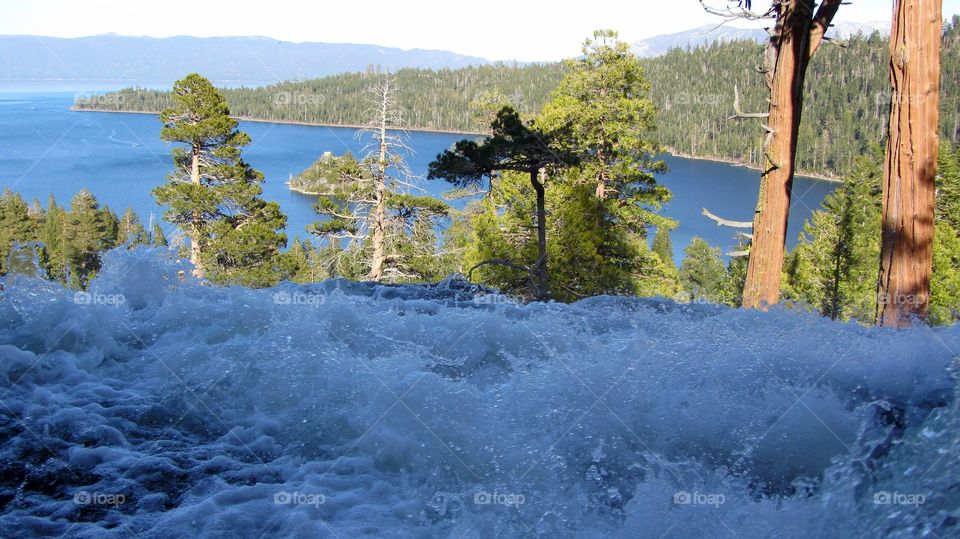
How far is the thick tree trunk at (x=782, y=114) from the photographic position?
7.20 metres

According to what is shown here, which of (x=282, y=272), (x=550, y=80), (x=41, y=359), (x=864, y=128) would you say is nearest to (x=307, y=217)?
(x=282, y=272)

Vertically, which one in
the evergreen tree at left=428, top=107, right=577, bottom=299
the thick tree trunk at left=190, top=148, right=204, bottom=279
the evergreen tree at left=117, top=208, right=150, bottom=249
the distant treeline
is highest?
the distant treeline

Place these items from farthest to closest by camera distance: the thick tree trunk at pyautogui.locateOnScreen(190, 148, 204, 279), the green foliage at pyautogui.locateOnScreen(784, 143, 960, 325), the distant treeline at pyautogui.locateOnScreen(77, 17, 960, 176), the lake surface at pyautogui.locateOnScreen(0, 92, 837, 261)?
the distant treeline at pyautogui.locateOnScreen(77, 17, 960, 176), the lake surface at pyautogui.locateOnScreen(0, 92, 837, 261), the green foliage at pyautogui.locateOnScreen(784, 143, 960, 325), the thick tree trunk at pyautogui.locateOnScreen(190, 148, 204, 279)

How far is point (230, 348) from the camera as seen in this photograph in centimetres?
452

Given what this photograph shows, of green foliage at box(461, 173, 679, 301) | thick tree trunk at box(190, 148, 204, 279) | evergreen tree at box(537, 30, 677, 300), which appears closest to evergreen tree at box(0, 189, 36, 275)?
thick tree trunk at box(190, 148, 204, 279)

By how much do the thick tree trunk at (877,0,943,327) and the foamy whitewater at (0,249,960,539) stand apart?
1458mm

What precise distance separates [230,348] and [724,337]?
11.0ft

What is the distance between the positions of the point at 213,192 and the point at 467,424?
73.5ft

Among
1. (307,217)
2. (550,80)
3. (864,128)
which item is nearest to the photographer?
(307,217)

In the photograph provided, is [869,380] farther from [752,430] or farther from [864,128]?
[864,128]

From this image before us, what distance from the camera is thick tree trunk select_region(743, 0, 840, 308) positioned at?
720 cm

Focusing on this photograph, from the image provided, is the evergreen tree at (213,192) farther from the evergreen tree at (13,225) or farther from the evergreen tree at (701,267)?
the evergreen tree at (701,267)

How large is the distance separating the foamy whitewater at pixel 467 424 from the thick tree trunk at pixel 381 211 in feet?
50.5

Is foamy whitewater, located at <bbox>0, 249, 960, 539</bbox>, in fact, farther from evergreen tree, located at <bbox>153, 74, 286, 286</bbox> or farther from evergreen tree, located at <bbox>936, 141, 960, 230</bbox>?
evergreen tree, located at <bbox>936, 141, 960, 230</bbox>
